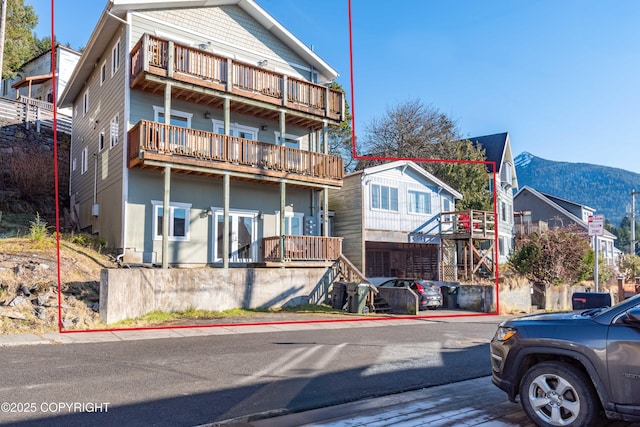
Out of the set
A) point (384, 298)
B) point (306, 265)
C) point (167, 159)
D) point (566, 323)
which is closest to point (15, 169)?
point (167, 159)

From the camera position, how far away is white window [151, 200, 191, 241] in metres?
19.5

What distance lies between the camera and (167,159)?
58.1 ft

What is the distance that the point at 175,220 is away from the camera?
65.2ft

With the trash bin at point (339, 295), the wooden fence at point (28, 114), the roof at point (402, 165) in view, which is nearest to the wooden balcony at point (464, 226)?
the roof at point (402, 165)

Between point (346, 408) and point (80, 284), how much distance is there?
10.9m

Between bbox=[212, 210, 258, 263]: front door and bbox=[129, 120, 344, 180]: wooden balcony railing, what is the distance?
2673 mm

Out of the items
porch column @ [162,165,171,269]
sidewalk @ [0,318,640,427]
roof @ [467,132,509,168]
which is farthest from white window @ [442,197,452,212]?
sidewalk @ [0,318,640,427]

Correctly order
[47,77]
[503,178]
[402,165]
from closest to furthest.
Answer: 1. [402,165]
2. [47,77]
3. [503,178]

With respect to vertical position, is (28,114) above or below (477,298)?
above

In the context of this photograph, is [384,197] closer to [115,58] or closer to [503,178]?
[115,58]

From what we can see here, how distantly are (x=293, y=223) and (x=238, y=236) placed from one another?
2829mm

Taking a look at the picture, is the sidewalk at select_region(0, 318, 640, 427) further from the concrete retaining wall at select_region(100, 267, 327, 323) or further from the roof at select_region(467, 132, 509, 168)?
the roof at select_region(467, 132, 509, 168)

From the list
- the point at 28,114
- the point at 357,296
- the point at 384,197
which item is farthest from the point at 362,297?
the point at 28,114

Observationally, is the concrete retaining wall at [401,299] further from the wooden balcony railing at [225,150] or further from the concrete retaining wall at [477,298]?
the wooden balcony railing at [225,150]
